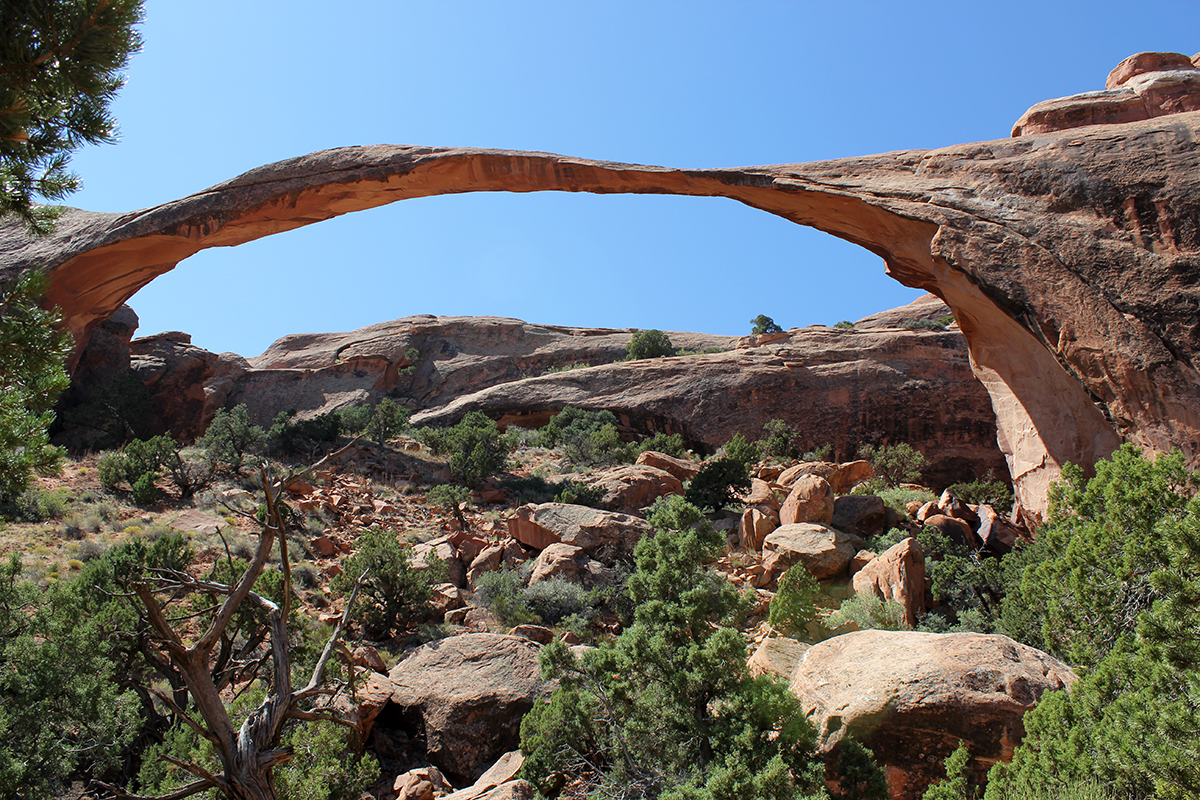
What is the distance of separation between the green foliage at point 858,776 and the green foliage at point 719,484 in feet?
26.6

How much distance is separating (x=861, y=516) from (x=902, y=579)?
3164mm

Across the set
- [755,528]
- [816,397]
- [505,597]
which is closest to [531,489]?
[755,528]

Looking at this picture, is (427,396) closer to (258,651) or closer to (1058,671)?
(258,651)

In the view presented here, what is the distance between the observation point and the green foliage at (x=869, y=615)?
8023 millimetres

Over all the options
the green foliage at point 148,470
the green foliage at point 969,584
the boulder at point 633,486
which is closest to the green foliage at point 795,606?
the green foliage at point 969,584

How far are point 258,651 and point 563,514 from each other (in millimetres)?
5122

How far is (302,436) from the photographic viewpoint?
17.8 m

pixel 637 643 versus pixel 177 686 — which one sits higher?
pixel 637 643

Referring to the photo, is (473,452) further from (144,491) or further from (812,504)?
(812,504)

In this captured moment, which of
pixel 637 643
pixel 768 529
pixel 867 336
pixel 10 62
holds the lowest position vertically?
pixel 768 529

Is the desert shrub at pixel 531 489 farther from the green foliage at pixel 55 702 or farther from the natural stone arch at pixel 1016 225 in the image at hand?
the green foliage at pixel 55 702

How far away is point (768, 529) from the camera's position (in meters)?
11.2

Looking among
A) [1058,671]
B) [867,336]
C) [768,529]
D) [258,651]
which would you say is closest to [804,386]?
[867,336]

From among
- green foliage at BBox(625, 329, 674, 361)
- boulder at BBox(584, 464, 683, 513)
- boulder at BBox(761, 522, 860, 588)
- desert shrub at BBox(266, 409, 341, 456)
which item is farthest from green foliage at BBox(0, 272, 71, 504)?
green foliage at BBox(625, 329, 674, 361)
